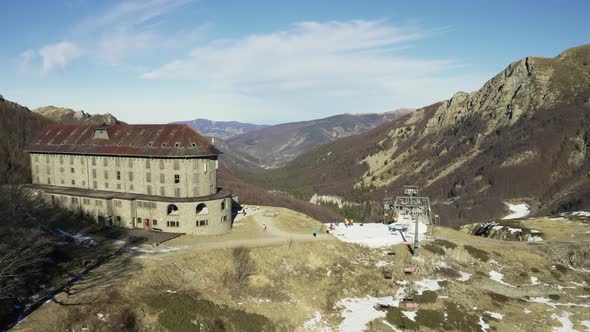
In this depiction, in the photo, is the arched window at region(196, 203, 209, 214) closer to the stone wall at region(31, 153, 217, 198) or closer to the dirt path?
the stone wall at region(31, 153, 217, 198)

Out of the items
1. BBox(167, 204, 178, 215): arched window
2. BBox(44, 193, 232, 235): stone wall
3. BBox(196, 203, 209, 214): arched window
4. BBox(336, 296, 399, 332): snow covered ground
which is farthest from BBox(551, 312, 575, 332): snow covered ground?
BBox(167, 204, 178, 215): arched window

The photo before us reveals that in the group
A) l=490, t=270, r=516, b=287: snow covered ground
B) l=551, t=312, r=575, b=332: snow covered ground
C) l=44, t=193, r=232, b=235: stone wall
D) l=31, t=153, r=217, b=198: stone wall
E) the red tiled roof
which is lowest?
l=551, t=312, r=575, b=332: snow covered ground

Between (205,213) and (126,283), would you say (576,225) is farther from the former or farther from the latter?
(126,283)

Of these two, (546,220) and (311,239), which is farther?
(546,220)

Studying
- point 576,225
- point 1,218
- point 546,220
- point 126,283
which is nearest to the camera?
point 126,283

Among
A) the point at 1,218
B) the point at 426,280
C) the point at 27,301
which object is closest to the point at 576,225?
the point at 426,280

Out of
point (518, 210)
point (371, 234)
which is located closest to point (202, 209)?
point (371, 234)

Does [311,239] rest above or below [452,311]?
above
